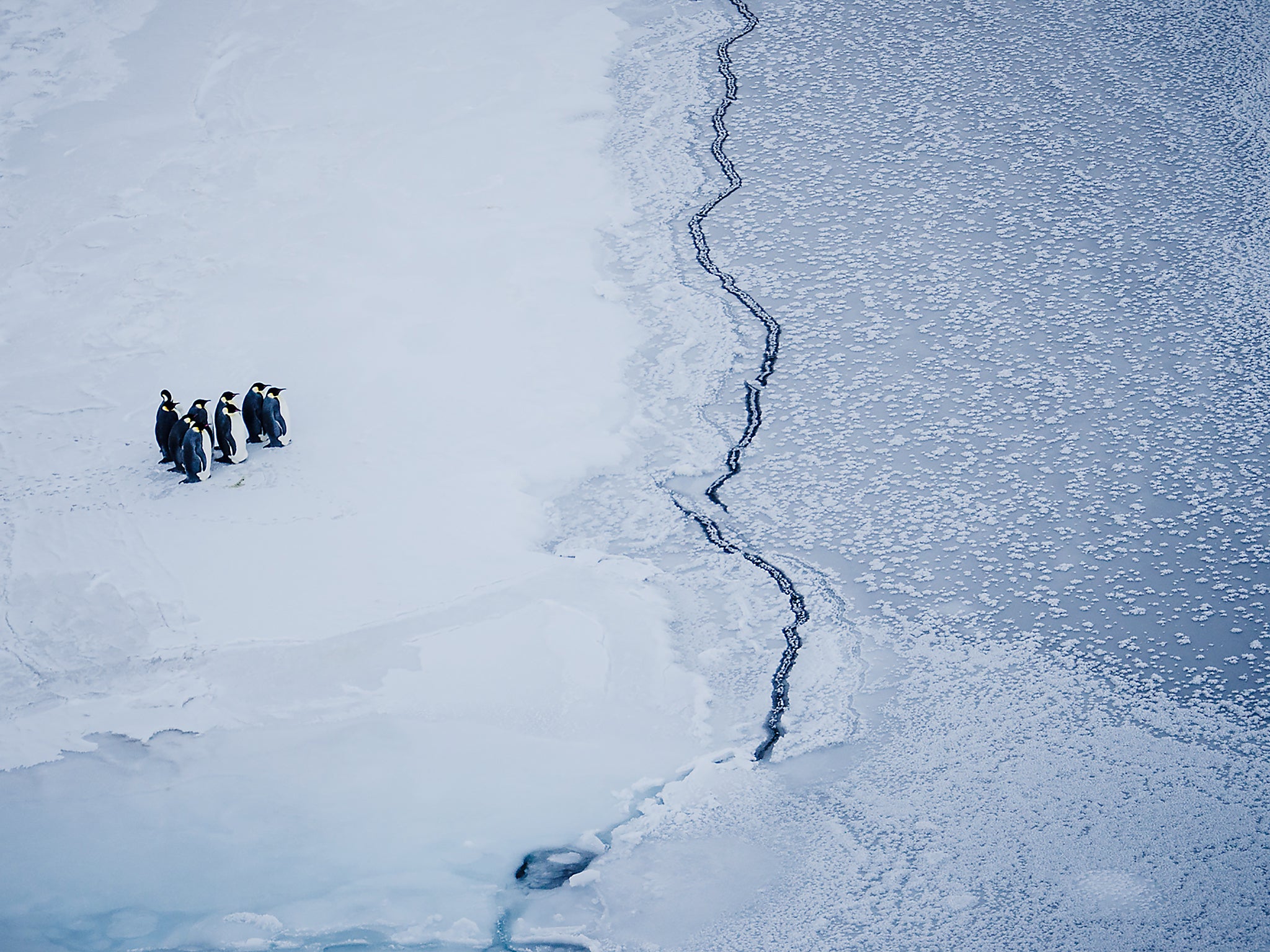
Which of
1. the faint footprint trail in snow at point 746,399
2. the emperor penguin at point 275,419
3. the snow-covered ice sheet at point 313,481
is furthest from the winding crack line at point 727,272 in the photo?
the emperor penguin at point 275,419

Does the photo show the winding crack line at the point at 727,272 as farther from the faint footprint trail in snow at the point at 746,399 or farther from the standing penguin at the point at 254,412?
the standing penguin at the point at 254,412

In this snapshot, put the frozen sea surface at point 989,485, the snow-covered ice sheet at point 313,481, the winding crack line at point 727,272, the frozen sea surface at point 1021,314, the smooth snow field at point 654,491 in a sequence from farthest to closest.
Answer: the winding crack line at point 727,272, the frozen sea surface at point 1021,314, the snow-covered ice sheet at point 313,481, the smooth snow field at point 654,491, the frozen sea surface at point 989,485

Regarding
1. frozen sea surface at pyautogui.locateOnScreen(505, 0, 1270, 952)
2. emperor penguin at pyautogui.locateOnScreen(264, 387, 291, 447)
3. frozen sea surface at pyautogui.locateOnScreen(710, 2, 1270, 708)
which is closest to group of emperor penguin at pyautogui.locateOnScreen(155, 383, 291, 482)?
emperor penguin at pyautogui.locateOnScreen(264, 387, 291, 447)

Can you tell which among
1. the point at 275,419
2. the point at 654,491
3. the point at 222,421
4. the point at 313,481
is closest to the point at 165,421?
the point at 222,421

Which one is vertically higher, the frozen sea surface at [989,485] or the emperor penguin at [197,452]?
the frozen sea surface at [989,485]

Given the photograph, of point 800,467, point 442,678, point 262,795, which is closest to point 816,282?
point 800,467

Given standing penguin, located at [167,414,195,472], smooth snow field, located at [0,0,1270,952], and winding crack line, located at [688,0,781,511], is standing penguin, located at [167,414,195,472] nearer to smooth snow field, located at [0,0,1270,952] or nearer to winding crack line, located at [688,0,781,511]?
smooth snow field, located at [0,0,1270,952]

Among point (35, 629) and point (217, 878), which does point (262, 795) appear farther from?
point (35, 629)

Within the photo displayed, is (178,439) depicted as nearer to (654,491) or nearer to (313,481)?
(313,481)
